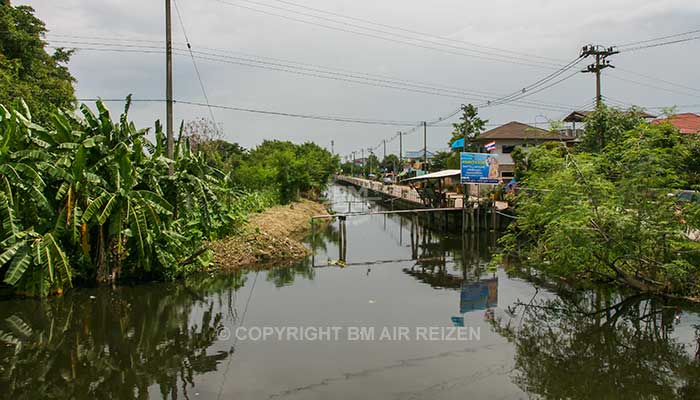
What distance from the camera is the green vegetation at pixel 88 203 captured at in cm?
1171

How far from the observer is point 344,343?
10.1m

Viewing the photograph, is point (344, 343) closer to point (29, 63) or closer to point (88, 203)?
point (88, 203)

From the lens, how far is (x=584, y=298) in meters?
13.4

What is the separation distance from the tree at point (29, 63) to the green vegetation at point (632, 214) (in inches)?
764

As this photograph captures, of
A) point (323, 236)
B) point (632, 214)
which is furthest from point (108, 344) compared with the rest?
point (323, 236)

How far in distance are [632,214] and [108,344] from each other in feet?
37.1

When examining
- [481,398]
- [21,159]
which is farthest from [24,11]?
[481,398]

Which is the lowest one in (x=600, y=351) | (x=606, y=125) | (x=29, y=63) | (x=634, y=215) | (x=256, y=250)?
(x=600, y=351)

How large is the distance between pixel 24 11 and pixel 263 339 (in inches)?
981

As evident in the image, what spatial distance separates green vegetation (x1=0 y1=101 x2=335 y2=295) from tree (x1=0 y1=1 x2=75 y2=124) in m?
9.55

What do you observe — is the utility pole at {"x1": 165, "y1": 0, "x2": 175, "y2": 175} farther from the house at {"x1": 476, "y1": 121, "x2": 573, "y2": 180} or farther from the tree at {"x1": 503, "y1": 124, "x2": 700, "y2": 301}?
the house at {"x1": 476, "y1": 121, "x2": 573, "y2": 180}

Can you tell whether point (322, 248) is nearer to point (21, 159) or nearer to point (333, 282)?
point (333, 282)

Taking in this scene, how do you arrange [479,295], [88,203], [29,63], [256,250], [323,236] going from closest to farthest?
[88,203], [479,295], [256,250], [29,63], [323,236]

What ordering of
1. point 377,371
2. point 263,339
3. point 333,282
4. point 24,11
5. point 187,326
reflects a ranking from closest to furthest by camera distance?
point 377,371 < point 263,339 < point 187,326 < point 333,282 < point 24,11
